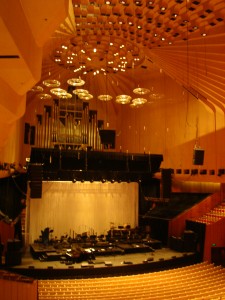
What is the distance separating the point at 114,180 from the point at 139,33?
7.10m

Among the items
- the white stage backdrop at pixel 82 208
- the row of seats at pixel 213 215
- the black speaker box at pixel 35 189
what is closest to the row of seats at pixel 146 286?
the row of seats at pixel 213 215

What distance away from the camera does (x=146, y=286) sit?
927 cm

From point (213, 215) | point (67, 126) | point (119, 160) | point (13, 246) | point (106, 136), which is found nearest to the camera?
point (13, 246)

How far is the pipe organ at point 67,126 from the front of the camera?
14367mm

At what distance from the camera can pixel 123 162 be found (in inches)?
563

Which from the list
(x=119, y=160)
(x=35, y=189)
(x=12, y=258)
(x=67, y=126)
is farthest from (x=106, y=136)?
(x=12, y=258)

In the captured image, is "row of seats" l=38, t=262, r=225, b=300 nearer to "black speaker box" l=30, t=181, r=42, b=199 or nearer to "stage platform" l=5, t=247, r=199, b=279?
"stage platform" l=5, t=247, r=199, b=279

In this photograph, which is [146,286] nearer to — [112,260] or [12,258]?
[112,260]

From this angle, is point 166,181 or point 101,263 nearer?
point 101,263

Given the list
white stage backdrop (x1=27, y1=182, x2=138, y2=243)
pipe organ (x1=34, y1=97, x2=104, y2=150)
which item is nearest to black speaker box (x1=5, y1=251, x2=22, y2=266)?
white stage backdrop (x1=27, y1=182, x2=138, y2=243)

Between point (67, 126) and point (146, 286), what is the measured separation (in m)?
7.60

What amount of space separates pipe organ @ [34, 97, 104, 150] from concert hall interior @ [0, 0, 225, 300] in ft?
0.15

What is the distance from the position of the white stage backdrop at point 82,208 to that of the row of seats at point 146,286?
14.1 ft

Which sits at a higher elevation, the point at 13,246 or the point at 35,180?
the point at 35,180
